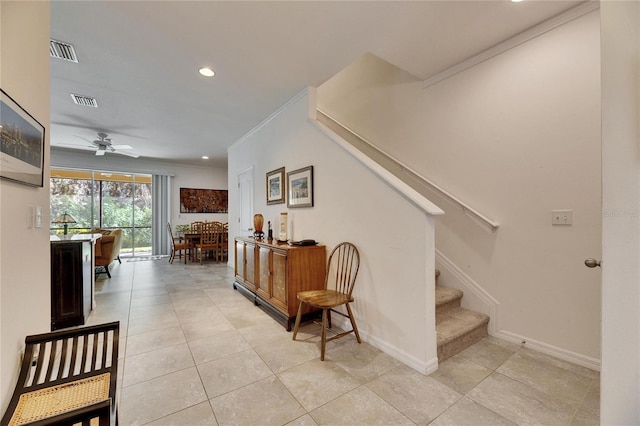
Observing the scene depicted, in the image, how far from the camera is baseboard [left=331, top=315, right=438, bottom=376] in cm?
192

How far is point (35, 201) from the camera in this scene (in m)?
1.40

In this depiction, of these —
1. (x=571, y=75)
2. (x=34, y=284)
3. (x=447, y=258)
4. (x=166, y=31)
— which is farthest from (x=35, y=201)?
(x=571, y=75)

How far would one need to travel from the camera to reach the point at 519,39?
2297 mm

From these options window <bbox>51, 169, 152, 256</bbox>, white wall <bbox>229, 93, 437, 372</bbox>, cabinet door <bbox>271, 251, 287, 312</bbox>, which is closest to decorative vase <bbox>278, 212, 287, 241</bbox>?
white wall <bbox>229, 93, 437, 372</bbox>

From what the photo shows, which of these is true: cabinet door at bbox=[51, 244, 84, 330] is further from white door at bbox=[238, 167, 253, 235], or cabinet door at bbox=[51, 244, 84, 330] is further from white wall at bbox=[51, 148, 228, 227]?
white wall at bbox=[51, 148, 228, 227]

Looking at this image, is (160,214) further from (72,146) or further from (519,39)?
(519,39)

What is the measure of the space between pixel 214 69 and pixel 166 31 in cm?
62

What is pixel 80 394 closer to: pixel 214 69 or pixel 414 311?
pixel 414 311

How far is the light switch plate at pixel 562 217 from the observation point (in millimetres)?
2064

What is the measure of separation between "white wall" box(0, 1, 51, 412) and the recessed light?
4.50 feet

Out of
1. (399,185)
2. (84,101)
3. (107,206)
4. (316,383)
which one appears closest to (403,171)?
(399,185)

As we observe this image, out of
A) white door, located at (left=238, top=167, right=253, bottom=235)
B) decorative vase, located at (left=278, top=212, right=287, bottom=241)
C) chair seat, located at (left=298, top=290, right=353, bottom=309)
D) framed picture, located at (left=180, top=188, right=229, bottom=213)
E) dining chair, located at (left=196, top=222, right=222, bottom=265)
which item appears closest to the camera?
chair seat, located at (left=298, top=290, right=353, bottom=309)

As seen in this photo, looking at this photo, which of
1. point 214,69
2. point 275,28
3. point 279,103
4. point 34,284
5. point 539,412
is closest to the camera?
point 34,284

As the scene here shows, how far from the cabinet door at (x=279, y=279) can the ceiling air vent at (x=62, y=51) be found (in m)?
2.71
